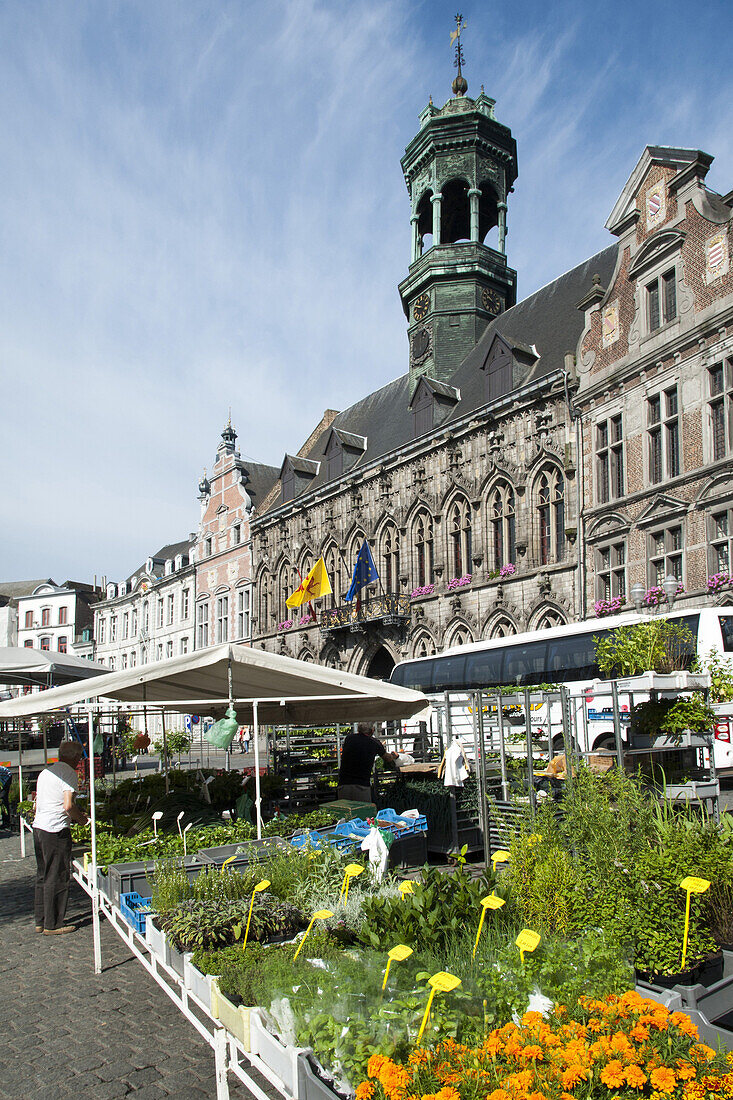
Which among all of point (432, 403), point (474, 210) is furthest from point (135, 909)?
point (474, 210)

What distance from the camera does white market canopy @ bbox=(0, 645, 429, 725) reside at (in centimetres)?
718

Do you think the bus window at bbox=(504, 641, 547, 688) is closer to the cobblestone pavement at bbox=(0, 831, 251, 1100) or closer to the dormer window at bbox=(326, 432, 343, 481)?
the cobblestone pavement at bbox=(0, 831, 251, 1100)

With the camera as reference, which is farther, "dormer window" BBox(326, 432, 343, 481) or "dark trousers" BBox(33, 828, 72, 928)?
"dormer window" BBox(326, 432, 343, 481)

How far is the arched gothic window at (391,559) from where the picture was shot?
30.9 meters

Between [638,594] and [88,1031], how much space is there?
612 inches

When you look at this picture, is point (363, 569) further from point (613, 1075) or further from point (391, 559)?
point (613, 1075)

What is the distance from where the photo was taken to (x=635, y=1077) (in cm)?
258

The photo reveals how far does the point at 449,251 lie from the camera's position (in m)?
32.6

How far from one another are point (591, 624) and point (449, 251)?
19.9 m

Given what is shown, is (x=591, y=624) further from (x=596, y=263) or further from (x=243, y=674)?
(x=596, y=263)

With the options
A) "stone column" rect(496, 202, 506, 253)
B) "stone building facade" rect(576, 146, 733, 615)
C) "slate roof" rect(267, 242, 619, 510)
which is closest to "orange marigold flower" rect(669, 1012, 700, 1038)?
"stone building facade" rect(576, 146, 733, 615)

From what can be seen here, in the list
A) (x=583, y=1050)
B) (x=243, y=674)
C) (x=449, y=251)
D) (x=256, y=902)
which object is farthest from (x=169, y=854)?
(x=449, y=251)

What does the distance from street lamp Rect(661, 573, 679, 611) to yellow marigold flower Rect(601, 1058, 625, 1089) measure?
639 inches

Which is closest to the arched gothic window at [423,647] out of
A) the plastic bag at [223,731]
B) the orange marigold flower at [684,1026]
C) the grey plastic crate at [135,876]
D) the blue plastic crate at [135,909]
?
the plastic bag at [223,731]
